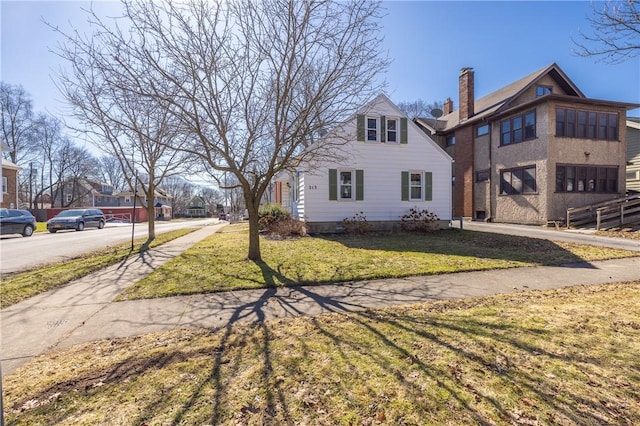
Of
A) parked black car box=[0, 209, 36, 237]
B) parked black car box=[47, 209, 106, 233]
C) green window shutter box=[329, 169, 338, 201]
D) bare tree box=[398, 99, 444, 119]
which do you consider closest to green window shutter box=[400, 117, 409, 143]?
green window shutter box=[329, 169, 338, 201]

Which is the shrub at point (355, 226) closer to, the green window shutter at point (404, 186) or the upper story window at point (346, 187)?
the upper story window at point (346, 187)

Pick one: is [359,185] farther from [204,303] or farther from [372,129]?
[204,303]

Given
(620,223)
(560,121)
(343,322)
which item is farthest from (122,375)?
(560,121)

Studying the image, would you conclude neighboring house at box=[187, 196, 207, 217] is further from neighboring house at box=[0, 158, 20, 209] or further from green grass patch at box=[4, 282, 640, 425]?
green grass patch at box=[4, 282, 640, 425]

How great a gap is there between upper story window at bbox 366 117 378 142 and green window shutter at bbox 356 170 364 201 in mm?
1692

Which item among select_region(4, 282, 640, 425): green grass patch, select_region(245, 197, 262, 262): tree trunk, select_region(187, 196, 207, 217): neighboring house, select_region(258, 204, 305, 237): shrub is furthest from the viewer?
select_region(187, 196, 207, 217): neighboring house

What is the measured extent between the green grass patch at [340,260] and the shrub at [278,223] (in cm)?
192

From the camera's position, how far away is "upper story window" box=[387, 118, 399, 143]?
1473cm

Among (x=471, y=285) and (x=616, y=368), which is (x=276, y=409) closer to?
(x=616, y=368)

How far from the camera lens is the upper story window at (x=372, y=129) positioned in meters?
14.5

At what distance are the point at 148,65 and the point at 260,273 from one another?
16.6 ft

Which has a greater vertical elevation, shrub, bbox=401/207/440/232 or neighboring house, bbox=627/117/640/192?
neighboring house, bbox=627/117/640/192

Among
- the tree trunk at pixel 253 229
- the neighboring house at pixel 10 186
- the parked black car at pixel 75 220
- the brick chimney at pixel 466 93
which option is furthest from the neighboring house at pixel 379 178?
the neighboring house at pixel 10 186

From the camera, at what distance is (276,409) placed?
92.1 inches
